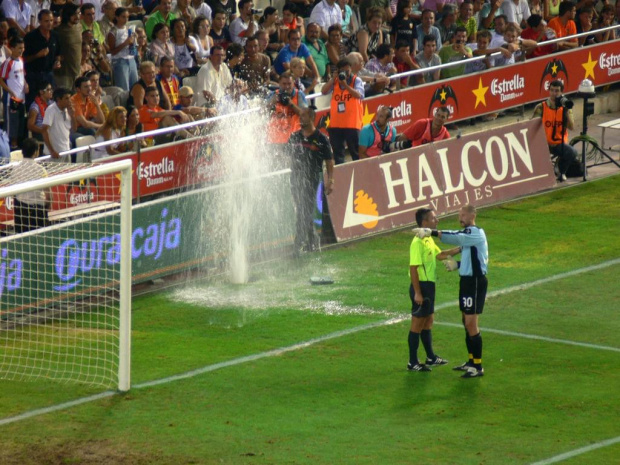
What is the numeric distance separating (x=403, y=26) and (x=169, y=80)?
6399 millimetres

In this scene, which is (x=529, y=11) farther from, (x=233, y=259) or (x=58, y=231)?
(x=58, y=231)

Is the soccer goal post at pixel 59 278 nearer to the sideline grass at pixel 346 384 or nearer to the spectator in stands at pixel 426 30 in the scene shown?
the sideline grass at pixel 346 384

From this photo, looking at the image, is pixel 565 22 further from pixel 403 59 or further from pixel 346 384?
pixel 346 384

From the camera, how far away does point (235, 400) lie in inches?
481

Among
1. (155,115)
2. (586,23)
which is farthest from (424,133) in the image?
(586,23)

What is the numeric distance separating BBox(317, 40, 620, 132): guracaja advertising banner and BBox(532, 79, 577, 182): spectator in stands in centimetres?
237

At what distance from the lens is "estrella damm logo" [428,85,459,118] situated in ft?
75.7

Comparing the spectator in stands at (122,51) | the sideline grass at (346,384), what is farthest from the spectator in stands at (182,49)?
the sideline grass at (346,384)

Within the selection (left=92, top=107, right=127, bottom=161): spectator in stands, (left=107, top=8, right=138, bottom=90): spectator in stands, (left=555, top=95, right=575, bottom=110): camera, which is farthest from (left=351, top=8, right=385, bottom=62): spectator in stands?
(left=92, top=107, right=127, bottom=161): spectator in stands

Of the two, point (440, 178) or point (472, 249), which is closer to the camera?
point (472, 249)

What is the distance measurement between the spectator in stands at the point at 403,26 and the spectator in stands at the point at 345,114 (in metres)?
4.42

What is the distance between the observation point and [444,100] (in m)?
23.3

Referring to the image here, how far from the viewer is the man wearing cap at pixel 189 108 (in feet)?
63.4

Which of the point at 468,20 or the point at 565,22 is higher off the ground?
the point at 468,20
